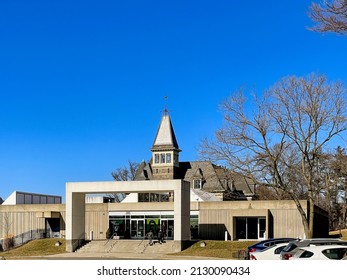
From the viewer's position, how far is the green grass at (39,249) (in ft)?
152

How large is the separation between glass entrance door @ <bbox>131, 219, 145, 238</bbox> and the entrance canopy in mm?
6810

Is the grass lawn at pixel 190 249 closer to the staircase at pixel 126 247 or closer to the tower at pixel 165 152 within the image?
the staircase at pixel 126 247

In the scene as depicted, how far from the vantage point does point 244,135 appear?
44188 millimetres

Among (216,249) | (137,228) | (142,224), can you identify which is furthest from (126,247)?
(216,249)

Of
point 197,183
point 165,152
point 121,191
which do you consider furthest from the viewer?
point 165,152

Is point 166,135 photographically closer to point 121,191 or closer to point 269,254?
point 121,191

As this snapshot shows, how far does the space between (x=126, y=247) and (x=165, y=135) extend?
54903 millimetres

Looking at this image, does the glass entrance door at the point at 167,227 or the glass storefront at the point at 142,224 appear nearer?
the glass entrance door at the point at 167,227

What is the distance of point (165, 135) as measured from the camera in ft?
334

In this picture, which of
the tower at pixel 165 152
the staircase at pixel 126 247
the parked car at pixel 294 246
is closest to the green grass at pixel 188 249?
the staircase at pixel 126 247

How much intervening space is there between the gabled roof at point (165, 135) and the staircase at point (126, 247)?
5175 centimetres

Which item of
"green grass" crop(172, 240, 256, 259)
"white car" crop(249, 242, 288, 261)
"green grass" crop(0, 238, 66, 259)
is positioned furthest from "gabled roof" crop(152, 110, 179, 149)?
"white car" crop(249, 242, 288, 261)
